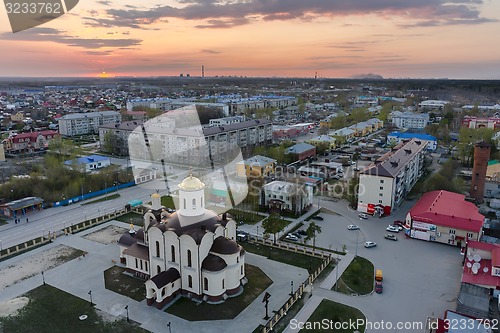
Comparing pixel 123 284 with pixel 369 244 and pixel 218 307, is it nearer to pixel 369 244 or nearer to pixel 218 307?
pixel 218 307

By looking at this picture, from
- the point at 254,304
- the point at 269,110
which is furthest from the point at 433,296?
the point at 269,110

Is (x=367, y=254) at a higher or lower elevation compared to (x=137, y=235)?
lower

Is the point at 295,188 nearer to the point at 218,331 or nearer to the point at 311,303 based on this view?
the point at 311,303

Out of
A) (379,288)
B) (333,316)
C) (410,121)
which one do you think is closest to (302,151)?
(379,288)

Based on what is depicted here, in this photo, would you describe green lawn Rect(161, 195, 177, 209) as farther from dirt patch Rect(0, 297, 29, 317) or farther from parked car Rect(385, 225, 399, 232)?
parked car Rect(385, 225, 399, 232)

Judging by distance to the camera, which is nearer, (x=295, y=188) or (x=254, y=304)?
(x=254, y=304)

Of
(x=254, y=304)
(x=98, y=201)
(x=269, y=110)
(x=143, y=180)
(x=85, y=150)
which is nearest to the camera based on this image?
(x=254, y=304)
